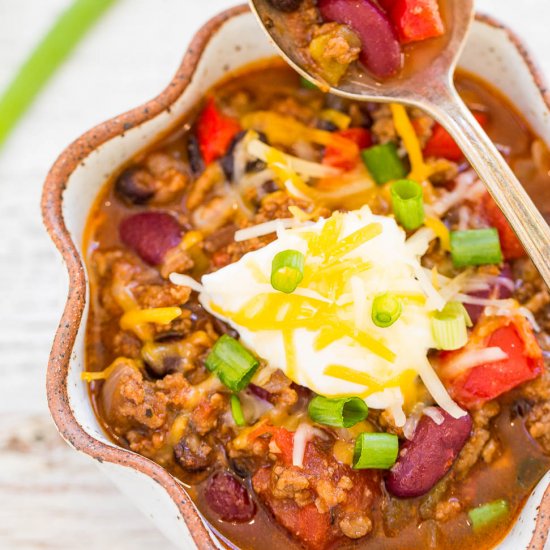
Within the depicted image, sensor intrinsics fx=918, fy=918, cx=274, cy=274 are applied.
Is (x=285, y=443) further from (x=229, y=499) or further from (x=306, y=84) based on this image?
(x=306, y=84)

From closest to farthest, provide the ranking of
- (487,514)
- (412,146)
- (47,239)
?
(487,514), (412,146), (47,239)

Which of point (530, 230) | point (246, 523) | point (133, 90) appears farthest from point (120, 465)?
point (133, 90)

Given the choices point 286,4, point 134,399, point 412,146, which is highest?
point 286,4

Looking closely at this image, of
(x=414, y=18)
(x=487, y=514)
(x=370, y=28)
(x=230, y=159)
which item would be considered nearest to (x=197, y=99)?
(x=230, y=159)

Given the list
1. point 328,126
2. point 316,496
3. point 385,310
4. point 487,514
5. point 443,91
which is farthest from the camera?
point 328,126

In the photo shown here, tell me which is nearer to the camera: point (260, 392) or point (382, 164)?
point (260, 392)

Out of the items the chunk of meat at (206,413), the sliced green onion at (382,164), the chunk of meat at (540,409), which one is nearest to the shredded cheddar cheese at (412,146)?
the sliced green onion at (382,164)

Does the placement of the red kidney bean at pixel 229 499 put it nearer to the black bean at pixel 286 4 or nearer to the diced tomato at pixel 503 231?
the diced tomato at pixel 503 231

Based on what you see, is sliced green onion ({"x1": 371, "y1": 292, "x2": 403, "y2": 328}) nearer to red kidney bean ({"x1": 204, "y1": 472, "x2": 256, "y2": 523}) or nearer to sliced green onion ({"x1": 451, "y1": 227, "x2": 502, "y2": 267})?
sliced green onion ({"x1": 451, "y1": 227, "x2": 502, "y2": 267})
